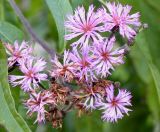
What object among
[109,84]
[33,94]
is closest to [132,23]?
[109,84]

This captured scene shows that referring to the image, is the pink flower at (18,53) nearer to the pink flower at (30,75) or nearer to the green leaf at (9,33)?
the pink flower at (30,75)

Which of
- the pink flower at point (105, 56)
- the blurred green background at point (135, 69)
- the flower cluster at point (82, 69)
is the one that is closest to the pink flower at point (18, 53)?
the flower cluster at point (82, 69)

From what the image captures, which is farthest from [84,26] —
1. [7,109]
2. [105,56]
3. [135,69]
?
[135,69]

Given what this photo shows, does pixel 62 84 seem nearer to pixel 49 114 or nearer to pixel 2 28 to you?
pixel 49 114

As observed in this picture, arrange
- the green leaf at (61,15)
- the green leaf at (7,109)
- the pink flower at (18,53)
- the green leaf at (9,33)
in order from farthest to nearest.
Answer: the green leaf at (9,33) < the green leaf at (61,15) < the pink flower at (18,53) < the green leaf at (7,109)

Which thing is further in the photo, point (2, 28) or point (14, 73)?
point (2, 28)

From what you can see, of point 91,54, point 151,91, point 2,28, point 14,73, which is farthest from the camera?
point 151,91

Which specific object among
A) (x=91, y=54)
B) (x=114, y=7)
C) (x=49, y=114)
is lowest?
(x=49, y=114)
